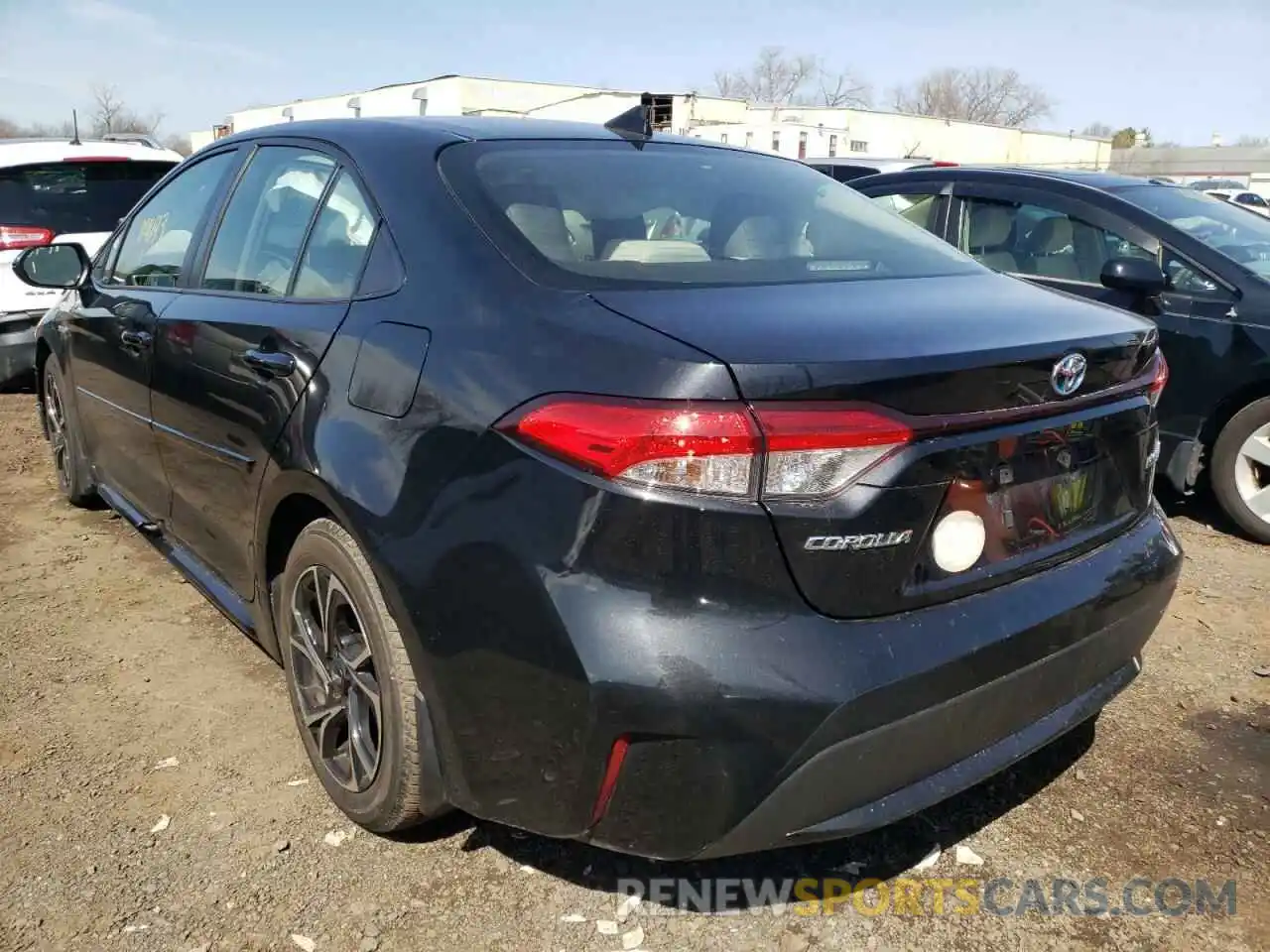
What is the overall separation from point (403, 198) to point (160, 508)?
1725mm

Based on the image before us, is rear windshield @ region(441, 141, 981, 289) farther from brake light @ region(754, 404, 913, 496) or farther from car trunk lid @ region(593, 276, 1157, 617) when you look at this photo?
brake light @ region(754, 404, 913, 496)

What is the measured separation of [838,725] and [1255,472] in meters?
3.69

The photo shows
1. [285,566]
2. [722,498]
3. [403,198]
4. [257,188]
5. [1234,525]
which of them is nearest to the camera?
[722,498]

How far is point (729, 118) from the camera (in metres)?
47.1

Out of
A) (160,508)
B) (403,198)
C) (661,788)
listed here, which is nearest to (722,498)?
(661,788)

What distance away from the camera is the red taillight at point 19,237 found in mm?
6719

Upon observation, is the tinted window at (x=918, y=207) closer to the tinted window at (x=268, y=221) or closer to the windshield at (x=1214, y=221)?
the windshield at (x=1214, y=221)

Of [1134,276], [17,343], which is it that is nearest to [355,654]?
[1134,276]

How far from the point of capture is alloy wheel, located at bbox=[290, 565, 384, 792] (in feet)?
7.63

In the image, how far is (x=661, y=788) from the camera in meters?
1.74

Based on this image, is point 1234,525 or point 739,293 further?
point 1234,525

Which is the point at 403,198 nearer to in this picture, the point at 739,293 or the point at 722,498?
the point at 739,293

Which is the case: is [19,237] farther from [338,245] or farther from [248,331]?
[338,245]

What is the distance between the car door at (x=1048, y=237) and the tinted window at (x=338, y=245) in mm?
3359
